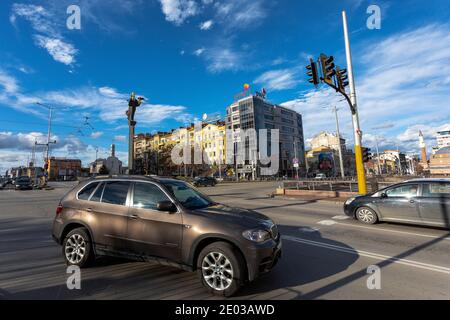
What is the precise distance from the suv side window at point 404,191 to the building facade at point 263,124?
2762 inches

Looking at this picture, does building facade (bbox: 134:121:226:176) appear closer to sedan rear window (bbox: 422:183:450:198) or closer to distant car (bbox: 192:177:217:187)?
distant car (bbox: 192:177:217:187)

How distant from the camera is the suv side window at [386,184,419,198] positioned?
26.0 ft

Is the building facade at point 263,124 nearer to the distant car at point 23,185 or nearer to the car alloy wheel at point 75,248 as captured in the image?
the distant car at point 23,185

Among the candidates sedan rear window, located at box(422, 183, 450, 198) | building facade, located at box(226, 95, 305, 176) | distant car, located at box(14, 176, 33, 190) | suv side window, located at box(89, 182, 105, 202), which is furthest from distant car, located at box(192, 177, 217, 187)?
building facade, located at box(226, 95, 305, 176)

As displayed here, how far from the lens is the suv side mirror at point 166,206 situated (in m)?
4.08

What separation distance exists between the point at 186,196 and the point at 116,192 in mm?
1339

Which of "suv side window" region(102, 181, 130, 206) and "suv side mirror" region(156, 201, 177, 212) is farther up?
"suv side window" region(102, 181, 130, 206)

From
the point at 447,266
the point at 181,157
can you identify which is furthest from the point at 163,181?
the point at 181,157

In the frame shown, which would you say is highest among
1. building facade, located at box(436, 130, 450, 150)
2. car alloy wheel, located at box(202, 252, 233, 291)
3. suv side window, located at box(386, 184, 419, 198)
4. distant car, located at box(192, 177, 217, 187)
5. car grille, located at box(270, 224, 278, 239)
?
building facade, located at box(436, 130, 450, 150)

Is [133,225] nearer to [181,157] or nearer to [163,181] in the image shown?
[163,181]

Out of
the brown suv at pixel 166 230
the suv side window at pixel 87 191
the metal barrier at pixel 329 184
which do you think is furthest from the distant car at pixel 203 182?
the brown suv at pixel 166 230

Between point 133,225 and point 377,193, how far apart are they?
26.7ft

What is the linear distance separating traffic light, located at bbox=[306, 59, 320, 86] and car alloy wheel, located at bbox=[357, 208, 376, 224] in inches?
242
